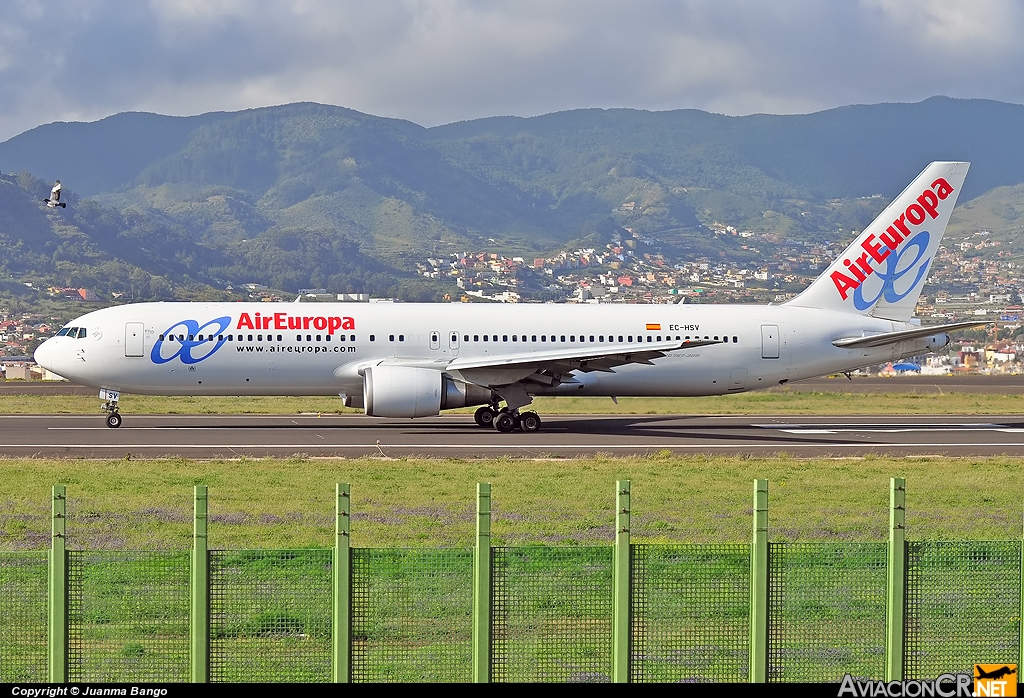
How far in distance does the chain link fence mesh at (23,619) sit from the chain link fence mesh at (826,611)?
5.94 m

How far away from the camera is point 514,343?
39.6 m

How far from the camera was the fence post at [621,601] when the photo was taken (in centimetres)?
994

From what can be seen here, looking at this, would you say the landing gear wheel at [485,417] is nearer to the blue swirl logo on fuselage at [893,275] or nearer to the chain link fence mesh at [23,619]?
the blue swirl logo on fuselage at [893,275]

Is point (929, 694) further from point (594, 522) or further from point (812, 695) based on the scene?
point (594, 522)

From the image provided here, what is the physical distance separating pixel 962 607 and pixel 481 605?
163 inches

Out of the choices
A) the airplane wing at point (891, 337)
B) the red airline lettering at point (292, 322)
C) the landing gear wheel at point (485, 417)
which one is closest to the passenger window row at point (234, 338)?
the red airline lettering at point (292, 322)

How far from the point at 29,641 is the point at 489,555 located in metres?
3.96

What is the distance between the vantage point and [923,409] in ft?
171

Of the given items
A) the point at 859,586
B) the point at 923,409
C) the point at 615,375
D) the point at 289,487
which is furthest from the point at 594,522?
the point at 923,409

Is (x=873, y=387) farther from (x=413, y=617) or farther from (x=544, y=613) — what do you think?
(x=413, y=617)

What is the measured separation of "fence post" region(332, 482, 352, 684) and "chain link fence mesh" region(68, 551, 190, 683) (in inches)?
49.9

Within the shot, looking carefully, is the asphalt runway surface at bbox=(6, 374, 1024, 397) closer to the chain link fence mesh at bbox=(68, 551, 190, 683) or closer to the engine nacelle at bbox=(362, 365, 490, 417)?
the engine nacelle at bbox=(362, 365, 490, 417)

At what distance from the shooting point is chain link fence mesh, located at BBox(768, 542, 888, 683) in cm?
1053

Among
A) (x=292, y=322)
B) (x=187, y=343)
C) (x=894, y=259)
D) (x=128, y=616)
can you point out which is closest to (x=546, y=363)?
(x=292, y=322)
